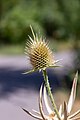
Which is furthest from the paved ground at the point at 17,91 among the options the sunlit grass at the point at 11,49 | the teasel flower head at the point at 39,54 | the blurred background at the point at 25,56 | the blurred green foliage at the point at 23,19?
the blurred green foliage at the point at 23,19

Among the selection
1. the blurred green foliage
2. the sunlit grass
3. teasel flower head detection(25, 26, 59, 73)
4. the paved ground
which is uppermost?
teasel flower head detection(25, 26, 59, 73)

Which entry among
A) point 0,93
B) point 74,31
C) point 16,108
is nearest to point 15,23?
point 74,31

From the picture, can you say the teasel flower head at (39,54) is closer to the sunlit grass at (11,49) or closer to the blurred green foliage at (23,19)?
the blurred green foliage at (23,19)

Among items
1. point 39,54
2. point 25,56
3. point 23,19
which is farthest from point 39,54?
point 23,19

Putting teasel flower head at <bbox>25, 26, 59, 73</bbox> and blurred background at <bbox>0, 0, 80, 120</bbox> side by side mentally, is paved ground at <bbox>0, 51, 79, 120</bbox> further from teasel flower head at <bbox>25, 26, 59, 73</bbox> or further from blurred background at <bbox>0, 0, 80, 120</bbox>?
teasel flower head at <bbox>25, 26, 59, 73</bbox>

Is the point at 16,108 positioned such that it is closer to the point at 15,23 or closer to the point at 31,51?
the point at 31,51

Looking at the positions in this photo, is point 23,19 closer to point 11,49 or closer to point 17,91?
point 11,49

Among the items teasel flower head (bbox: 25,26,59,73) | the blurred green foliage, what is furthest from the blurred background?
teasel flower head (bbox: 25,26,59,73)
